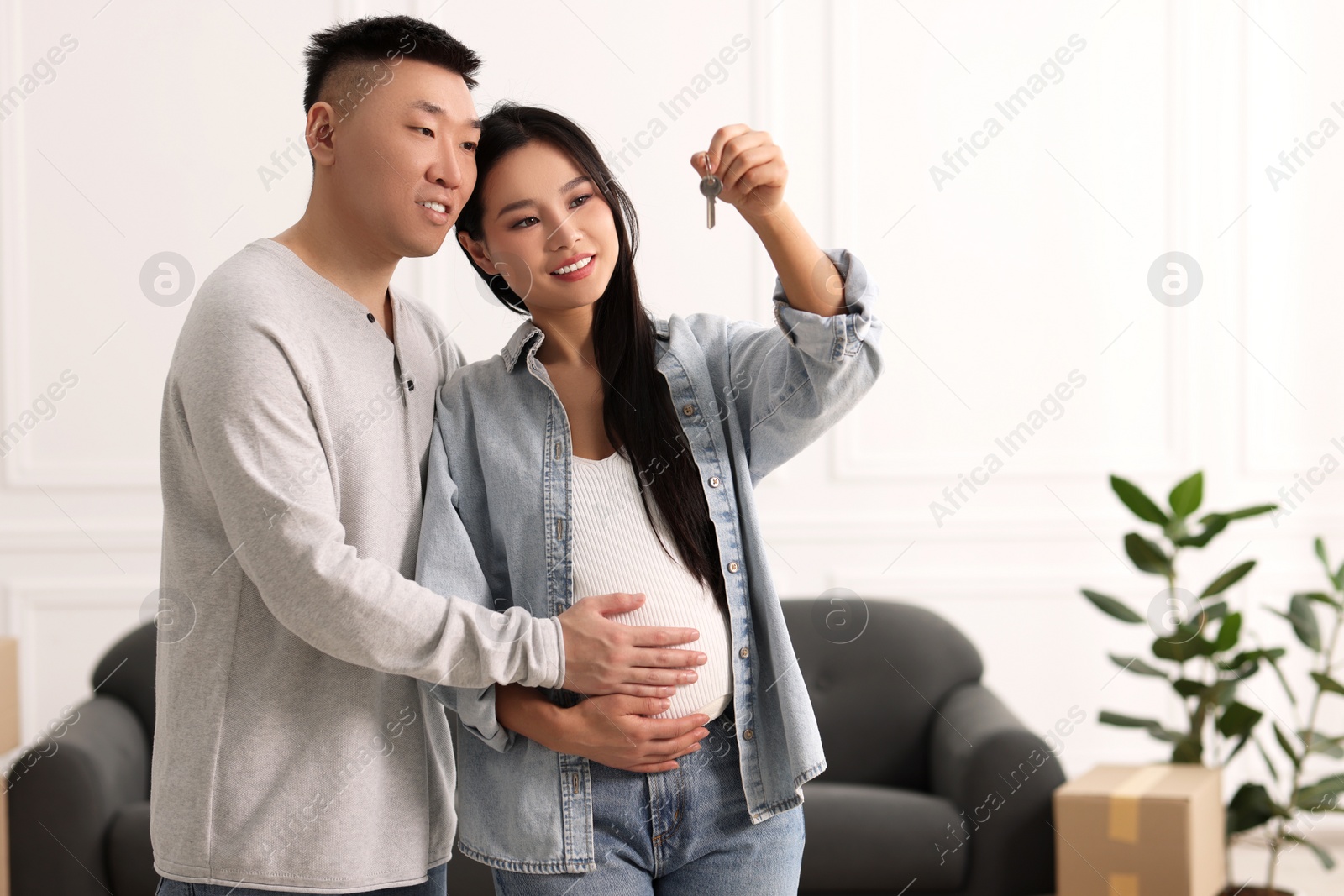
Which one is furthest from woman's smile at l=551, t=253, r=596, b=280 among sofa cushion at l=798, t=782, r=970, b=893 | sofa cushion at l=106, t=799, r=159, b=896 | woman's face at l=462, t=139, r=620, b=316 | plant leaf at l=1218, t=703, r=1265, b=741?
plant leaf at l=1218, t=703, r=1265, b=741

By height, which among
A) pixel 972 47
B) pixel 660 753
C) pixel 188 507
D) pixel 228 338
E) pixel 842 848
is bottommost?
pixel 842 848

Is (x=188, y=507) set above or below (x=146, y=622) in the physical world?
above

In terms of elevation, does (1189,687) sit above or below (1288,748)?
above

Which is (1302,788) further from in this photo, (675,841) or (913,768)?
(675,841)

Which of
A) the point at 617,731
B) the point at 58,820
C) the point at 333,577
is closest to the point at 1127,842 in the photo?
the point at 617,731

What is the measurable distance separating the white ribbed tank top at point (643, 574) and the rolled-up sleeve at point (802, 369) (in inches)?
6.5

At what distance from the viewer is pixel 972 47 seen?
10.1 feet

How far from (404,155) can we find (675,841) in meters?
0.80

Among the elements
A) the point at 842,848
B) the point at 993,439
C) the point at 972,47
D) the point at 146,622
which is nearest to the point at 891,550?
the point at 993,439

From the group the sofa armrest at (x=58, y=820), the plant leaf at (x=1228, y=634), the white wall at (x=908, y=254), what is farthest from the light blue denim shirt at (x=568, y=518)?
the white wall at (x=908, y=254)

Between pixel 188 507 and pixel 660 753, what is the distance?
577mm

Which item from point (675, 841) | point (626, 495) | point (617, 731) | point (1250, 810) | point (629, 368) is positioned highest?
point (629, 368)

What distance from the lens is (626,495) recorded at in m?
1.15

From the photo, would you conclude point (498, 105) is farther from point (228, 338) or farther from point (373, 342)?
point (228, 338)
